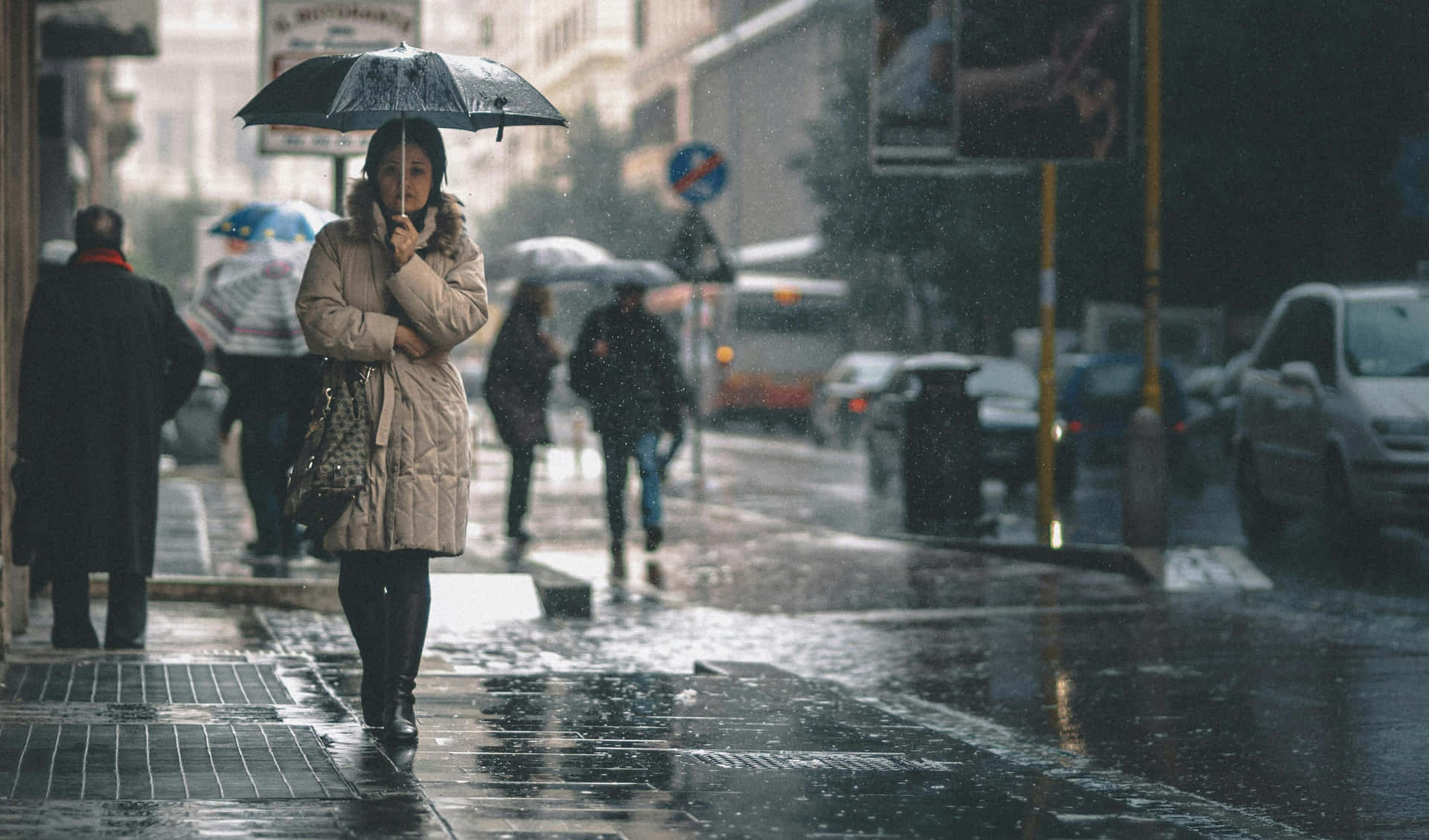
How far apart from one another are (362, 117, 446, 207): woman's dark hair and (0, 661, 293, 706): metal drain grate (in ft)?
5.42

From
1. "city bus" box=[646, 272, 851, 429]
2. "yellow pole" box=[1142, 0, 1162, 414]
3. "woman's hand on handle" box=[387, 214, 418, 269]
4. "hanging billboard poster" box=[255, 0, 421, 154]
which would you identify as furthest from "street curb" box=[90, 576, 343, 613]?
"city bus" box=[646, 272, 851, 429]

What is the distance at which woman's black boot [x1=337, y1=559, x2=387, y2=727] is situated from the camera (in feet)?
19.7

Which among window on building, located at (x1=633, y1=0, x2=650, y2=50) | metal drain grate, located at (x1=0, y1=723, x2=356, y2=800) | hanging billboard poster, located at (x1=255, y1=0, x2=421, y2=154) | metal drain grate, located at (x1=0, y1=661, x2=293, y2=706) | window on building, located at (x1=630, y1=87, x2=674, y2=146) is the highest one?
window on building, located at (x1=633, y1=0, x2=650, y2=50)

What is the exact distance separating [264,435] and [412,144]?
20.4 ft

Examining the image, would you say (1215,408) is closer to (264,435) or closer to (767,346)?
(264,435)

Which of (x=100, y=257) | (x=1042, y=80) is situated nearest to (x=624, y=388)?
(x=1042, y=80)

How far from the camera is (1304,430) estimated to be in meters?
14.1

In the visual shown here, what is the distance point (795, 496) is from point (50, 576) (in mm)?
13518

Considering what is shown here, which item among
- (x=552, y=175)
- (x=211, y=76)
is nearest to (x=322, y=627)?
(x=552, y=175)

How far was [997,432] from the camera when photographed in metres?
21.4

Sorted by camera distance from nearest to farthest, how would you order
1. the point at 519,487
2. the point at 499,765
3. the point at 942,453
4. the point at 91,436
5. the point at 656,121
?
the point at 499,765 < the point at 91,436 < the point at 519,487 < the point at 942,453 < the point at 656,121

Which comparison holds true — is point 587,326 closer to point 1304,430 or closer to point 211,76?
point 1304,430

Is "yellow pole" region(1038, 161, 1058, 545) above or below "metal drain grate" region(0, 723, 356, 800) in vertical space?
above

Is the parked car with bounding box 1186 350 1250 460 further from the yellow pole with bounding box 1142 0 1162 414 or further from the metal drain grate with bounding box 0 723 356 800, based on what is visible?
the metal drain grate with bounding box 0 723 356 800
